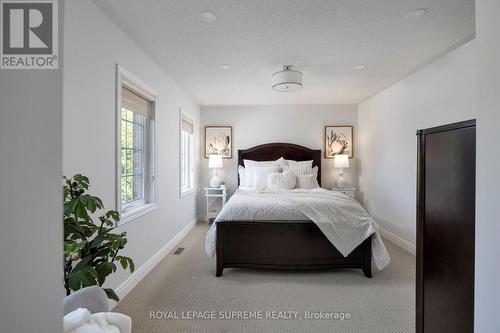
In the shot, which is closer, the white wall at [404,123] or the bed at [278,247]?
the white wall at [404,123]

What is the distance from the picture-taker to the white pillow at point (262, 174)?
4.56 metres

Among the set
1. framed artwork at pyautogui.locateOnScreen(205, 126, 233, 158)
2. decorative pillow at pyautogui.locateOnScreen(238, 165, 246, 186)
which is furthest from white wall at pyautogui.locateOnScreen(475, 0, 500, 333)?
framed artwork at pyautogui.locateOnScreen(205, 126, 233, 158)

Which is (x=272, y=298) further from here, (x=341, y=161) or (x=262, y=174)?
(x=341, y=161)

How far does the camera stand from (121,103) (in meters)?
2.31

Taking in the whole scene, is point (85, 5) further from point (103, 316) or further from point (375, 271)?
point (375, 271)

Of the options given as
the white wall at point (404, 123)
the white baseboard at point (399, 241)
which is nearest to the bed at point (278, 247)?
the white baseboard at point (399, 241)

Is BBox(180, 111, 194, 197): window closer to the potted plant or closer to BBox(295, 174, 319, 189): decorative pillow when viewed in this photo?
BBox(295, 174, 319, 189): decorative pillow

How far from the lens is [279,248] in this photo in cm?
278

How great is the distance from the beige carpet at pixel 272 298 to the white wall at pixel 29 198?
1.72m

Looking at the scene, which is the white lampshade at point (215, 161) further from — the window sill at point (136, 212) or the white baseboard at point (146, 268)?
the window sill at point (136, 212)

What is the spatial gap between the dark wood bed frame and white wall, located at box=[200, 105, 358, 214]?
99.8 inches

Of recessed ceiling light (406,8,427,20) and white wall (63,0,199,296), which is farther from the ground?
recessed ceiling light (406,8,427,20)

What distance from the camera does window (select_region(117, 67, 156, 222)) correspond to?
7.85 ft

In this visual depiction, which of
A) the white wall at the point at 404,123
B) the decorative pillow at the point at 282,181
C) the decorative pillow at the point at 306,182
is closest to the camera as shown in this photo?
the white wall at the point at 404,123
